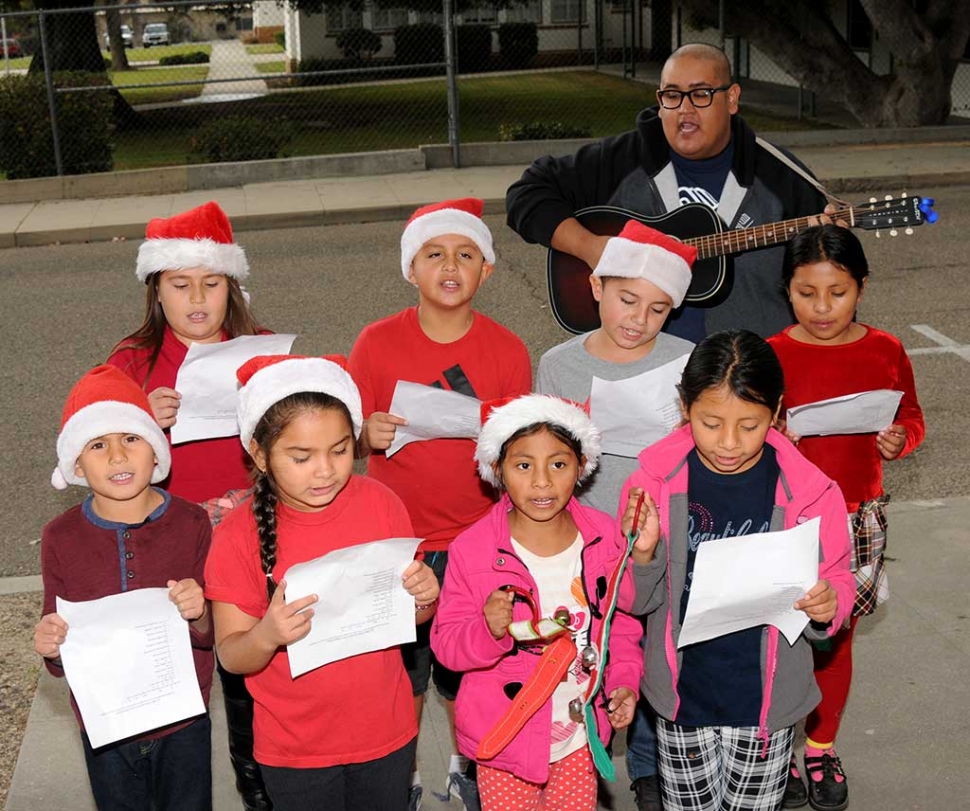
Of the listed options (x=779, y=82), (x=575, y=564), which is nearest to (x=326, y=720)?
(x=575, y=564)

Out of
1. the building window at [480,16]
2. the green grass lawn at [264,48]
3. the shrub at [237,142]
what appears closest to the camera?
the shrub at [237,142]

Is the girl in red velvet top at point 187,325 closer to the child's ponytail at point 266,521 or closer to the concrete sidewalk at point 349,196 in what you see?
the child's ponytail at point 266,521

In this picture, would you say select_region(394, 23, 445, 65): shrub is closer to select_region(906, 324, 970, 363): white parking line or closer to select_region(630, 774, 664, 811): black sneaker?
select_region(906, 324, 970, 363): white parking line

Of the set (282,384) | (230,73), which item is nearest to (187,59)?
(230,73)

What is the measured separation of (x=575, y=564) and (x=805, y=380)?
1131 millimetres

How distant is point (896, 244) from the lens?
40.2 ft

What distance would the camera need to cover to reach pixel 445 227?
4.30 m

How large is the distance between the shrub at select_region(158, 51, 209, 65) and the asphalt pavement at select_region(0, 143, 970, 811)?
138 feet

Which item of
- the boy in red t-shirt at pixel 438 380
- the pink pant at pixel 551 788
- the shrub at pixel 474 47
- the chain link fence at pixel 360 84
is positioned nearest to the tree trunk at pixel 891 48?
the chain link fence at pixel 360 84

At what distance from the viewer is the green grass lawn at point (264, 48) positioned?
58406 millimetres

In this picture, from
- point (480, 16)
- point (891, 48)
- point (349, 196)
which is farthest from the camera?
point (480, 16)

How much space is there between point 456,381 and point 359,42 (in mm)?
37788

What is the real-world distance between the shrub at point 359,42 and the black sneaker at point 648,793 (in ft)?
124

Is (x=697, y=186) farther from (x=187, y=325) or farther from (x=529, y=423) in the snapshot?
(x=187, y=325)
